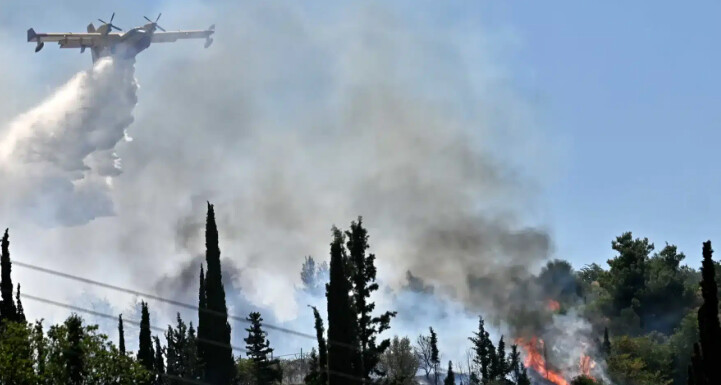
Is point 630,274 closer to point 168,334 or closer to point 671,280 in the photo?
point 671,280

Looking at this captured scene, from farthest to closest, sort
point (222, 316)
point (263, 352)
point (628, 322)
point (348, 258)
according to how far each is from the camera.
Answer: point (628, 322)
point (263, 352)
point (222, 316)
point (348, 258)

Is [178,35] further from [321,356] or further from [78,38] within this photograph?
[321,356]

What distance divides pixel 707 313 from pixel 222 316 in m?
39.2

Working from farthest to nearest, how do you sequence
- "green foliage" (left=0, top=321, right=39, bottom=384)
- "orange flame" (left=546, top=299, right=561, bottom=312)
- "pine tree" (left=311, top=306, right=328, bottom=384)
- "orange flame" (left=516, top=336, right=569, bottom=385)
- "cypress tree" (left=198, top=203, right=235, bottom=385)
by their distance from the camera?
"orange flame" (left=546, top=299, right=561, bottom=312)
"orange flame" (left=516, top=336, right=569, bottom=385)
"cypress tree" (left=198, top=203, right=235, bottom=385)
"pine tree" (left=311, top=306, right=328, bottom=384)
"green foliage" (left=0, top=321, right=39, bottom=384)

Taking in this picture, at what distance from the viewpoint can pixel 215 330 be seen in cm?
9144

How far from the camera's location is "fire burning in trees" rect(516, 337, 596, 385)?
167512 millimetres

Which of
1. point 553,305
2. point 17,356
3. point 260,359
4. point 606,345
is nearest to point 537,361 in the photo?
point 553,305

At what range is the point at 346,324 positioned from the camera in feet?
241

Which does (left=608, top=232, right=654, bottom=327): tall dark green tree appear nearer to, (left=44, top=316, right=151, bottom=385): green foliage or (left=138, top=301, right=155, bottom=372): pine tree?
(left=138, top=301, right=155, bottom=372): pine tree

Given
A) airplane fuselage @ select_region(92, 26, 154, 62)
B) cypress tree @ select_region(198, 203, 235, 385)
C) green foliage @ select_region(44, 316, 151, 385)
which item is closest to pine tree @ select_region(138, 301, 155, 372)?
cypress tree @ select_region(198, 203, 235, 385)

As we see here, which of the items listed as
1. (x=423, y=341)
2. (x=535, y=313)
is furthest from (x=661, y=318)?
(x=423, y=341)

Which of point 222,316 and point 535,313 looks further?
point 535,313

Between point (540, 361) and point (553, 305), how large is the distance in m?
12.7

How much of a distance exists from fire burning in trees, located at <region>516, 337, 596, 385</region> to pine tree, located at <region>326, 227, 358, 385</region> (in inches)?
3838
